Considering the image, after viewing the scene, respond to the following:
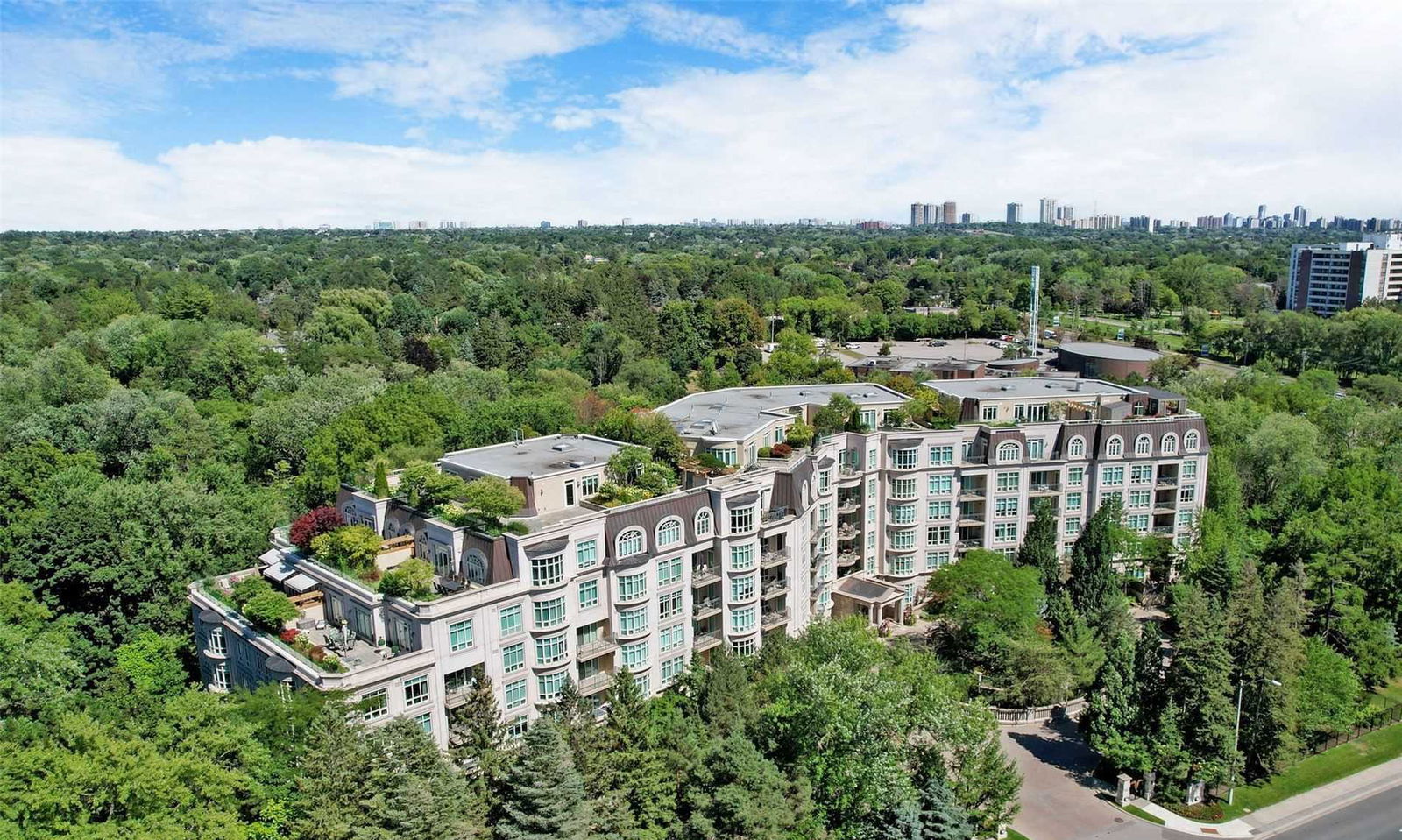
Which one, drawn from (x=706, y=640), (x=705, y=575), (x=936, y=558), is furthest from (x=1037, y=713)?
(x=705, y=575)

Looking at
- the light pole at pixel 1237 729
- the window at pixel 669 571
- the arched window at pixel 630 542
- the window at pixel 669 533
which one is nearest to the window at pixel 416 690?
the arched window at pixel 630 542

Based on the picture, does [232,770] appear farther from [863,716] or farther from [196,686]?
[863,716]

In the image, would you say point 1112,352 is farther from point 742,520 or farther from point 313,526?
point 313,526

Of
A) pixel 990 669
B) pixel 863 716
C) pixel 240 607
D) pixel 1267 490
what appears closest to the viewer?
pixel 863 716

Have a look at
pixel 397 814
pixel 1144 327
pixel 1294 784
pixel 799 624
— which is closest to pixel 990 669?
pixel 799 624

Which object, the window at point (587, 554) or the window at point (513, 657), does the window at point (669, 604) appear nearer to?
the window at point (587, 554)

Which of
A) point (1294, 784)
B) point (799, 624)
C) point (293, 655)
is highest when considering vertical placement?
point (293, 655)

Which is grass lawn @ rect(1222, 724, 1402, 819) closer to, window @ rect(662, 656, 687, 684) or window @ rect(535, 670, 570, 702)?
window @ rect(662, 656, 687, 684)

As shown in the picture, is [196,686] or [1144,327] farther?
[1144,327]
